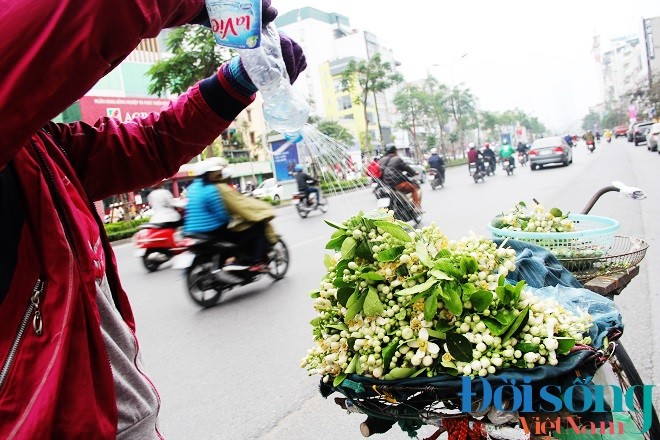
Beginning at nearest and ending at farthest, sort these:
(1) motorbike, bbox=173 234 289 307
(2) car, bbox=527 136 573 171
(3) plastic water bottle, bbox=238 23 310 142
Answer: (3) plastic water bottle, bbox=238 23 310 142
(1) motorbike, bbox=173 234 289 307
(2) car, bbox=527 136 573 171

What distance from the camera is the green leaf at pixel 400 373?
1.19m

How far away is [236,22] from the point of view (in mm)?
1018

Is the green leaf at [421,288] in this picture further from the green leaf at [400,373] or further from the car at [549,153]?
the car at [549,153]

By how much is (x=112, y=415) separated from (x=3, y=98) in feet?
1.90

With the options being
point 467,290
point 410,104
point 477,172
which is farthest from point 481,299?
point 410,104

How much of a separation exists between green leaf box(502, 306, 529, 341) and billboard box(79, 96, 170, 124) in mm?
18758

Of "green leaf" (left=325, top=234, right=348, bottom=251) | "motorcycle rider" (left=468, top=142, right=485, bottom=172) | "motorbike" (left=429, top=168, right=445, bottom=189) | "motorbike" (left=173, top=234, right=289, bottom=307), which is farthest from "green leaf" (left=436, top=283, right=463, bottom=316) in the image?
"motorcycle rider" (left=468, top=142, right=485, bottom=172)

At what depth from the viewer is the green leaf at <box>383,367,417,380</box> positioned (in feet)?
3.92

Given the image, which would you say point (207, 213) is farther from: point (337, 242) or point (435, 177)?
point (435, 177)

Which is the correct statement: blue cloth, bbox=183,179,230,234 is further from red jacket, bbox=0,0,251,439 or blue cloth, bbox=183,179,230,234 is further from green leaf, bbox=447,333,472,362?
green leaf, bbox=447,333,472,362

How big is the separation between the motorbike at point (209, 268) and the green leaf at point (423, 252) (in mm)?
4214

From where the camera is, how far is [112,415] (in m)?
0.92

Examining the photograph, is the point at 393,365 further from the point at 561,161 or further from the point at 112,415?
the point at 561,161

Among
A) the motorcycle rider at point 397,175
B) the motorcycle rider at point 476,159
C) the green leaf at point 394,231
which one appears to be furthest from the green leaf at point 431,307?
the motorcycle rider at point 476,159
